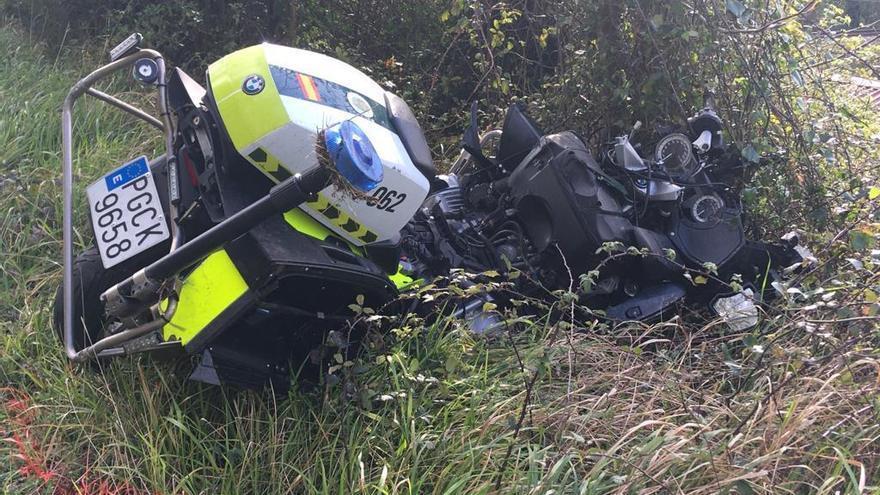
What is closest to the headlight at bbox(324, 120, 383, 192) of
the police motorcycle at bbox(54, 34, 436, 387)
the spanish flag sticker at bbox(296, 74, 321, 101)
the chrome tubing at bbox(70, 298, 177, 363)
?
the police motorcycle at bbox(54, 34, 436, 387)

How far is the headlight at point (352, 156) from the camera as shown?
1710 mm

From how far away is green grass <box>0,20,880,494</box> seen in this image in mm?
2010

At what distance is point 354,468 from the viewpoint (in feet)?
6.81

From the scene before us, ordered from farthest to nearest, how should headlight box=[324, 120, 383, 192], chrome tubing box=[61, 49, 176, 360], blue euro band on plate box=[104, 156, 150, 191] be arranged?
1. blue euro band on plate box=[104, 156, 150, 191]
2. chrome tubing box=[61, 49, 176, 360]
3. headlight box=[324, 120, 383, 192]

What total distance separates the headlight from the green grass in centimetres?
65

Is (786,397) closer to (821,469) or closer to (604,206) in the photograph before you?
(821,469)

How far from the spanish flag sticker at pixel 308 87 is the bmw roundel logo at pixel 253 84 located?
112 millimetres

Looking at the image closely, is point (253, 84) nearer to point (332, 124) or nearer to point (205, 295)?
point (332, 124)

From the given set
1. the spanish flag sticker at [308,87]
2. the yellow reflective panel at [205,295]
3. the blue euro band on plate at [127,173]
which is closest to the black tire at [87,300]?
the blue euro band on plate at [127,173]

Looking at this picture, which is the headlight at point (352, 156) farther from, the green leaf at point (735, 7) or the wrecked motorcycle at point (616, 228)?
the green leaf at point (735, 7)

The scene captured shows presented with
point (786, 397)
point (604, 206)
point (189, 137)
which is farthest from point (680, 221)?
point (189, 137)

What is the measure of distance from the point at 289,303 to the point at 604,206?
127 centimetres

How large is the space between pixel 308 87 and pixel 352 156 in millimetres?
583

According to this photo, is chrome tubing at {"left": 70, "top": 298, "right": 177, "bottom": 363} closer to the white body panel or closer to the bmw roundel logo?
the white body panel
